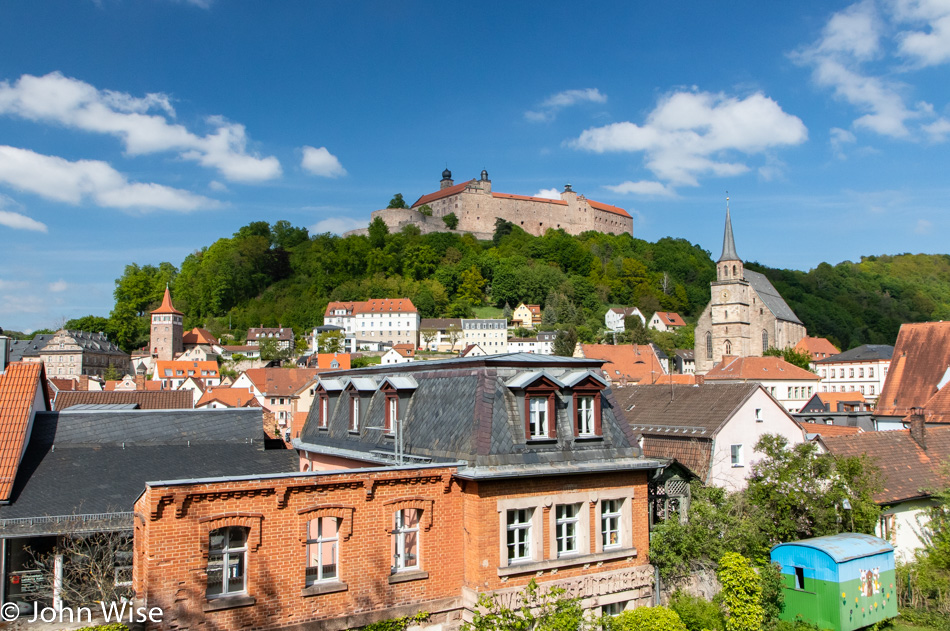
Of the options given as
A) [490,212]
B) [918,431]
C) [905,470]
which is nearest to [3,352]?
[905,470]

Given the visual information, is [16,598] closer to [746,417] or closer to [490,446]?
[490,446]

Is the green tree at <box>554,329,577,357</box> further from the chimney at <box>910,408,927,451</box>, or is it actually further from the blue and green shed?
the blue and green shed

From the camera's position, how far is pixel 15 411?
16.8 meters

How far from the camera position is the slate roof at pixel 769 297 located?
103562 millimetres

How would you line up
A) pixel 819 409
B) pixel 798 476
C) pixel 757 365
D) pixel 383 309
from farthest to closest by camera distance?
1. pixel 383 309
2. pixel 757 365
3. pixel 819 409
4. pixel 798 476

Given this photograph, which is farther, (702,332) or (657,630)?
(702,332)

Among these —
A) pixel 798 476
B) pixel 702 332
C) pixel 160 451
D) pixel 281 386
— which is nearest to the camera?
pixel 160 451

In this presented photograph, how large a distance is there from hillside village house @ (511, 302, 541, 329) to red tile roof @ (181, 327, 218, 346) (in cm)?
5610

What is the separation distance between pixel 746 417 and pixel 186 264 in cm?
15356

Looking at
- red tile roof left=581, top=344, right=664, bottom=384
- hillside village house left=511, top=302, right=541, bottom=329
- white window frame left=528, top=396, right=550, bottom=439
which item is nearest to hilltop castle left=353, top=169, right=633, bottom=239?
hillside village house left=511, top=302, right=541, bottom=329

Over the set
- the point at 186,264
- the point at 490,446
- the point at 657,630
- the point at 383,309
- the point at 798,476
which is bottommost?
the point at 657,630

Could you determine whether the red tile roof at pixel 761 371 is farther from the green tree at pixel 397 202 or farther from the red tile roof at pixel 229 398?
the green tree at pixel 397 202

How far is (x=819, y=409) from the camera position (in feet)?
169

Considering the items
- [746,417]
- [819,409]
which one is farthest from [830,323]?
[746,417]
